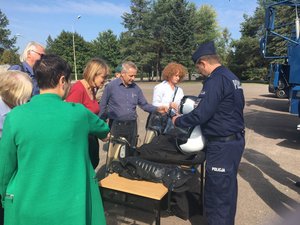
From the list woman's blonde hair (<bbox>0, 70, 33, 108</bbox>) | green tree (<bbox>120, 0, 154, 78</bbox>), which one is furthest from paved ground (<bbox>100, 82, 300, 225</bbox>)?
green tree (<bbox>120, 0, 154, 78</bbox>)

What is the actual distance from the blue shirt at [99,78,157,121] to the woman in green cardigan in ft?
8.85

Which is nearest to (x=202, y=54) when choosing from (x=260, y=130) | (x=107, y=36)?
(x=260, y=130)

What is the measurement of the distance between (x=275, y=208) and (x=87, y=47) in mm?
62961

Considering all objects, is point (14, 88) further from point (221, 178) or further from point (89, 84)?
point (221, 178)

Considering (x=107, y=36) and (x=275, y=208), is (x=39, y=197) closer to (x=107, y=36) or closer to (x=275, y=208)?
(x=275, y=208)

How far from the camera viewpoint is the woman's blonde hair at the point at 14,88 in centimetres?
263

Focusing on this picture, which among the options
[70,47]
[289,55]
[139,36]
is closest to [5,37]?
[70,47]

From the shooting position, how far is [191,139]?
3.38m

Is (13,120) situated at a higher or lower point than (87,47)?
lower

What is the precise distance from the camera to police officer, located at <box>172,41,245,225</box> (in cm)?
304

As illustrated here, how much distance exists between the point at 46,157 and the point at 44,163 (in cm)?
4

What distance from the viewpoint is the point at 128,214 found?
13.2ft

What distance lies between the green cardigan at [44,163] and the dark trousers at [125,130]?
193 cm

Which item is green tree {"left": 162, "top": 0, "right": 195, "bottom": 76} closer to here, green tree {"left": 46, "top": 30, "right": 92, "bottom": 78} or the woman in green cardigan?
green tree {"left": 46, "top": 30, "right": 92, "bottom": 78}
